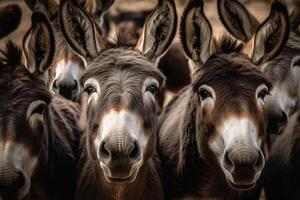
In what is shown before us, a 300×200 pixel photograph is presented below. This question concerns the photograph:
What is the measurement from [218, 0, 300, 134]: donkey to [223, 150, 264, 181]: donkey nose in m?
1.53

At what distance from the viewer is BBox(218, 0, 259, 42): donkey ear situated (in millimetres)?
5973

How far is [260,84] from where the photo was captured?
4535 millimetres

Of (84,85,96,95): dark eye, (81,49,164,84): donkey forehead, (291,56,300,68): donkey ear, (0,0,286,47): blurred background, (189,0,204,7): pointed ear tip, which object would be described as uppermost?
(189,0,204,7): pointed ear tip

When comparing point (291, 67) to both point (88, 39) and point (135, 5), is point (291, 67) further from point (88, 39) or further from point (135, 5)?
point (135, 5)

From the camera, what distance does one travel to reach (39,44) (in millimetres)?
4961

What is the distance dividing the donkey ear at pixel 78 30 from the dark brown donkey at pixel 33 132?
0.19 metres

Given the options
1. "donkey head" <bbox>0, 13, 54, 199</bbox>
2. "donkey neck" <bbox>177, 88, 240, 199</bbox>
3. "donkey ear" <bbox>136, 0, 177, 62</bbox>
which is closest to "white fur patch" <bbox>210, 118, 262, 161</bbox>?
"donkey neck" <bbox>177, 88, 240, 199</bbox>

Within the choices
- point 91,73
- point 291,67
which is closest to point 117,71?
point 91,73

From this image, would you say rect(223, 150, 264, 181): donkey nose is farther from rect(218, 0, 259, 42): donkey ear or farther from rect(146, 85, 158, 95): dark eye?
rect(218, 0, 259, 42): donkey ear

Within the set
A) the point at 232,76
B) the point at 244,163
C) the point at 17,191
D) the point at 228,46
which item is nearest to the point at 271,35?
the point at 228,46

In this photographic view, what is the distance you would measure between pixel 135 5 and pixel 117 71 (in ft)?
49.0

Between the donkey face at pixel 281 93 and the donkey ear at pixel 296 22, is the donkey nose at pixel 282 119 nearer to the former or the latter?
the donkey face at pixel 281 93

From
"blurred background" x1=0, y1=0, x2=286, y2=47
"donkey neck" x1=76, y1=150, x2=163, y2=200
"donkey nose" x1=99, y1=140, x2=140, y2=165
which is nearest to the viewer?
"donkey nose" x1=99, y1=140, x2=140, y2=165

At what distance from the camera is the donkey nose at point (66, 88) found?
20.9ft
